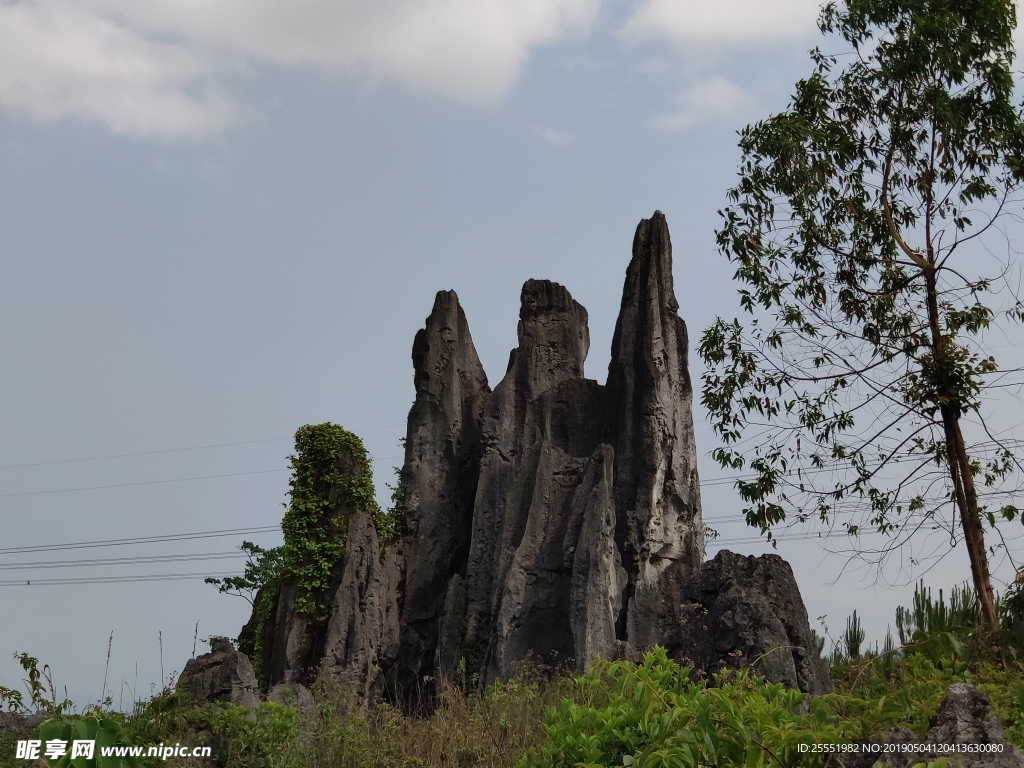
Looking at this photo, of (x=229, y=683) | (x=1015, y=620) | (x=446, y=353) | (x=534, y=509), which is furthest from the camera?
(x=446, y=353)

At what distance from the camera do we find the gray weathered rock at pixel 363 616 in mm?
20234

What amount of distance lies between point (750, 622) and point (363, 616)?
13002mm

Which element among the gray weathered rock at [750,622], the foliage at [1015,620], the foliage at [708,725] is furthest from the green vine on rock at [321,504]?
the foliage at [708,725]

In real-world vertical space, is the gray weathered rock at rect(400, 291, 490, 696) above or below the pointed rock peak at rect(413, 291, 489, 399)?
below

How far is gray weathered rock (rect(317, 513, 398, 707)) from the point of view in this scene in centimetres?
2023

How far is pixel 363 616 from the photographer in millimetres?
20703

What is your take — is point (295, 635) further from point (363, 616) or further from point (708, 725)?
point (708, 725)

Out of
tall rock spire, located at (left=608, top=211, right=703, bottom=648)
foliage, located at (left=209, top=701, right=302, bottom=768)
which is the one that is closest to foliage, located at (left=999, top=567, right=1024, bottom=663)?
foliage, located at (left=209, top=701, right=302, bottom=768)

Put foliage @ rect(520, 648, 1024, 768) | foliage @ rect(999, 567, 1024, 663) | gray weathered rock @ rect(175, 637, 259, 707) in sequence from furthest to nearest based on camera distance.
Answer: gray weathered rock @ rect(175, 637, 259, 707), foliage @ rect(999, 567, 1024, 663), foliage @ rect(520, 648, 1024, 768)

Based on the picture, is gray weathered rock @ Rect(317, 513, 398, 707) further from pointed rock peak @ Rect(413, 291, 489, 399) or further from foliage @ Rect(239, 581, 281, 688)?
pointed rock peak @ Rect(413, 291, 489, 399)

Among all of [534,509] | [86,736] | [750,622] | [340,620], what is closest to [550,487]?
[534,509]

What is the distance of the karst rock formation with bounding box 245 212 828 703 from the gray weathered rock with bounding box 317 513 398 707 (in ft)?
0.12

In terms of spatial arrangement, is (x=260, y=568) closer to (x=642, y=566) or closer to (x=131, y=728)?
(x=642, y=566)

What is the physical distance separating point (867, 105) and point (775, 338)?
4.26 meters
